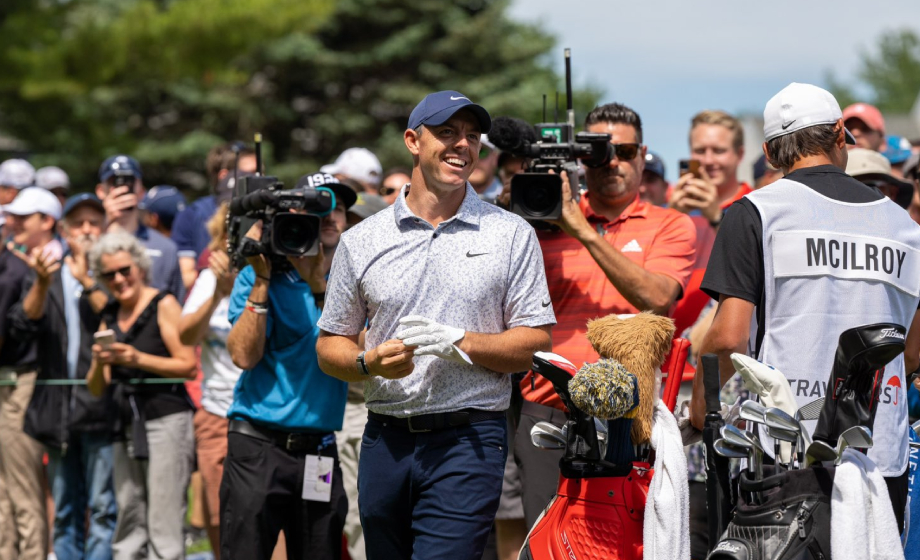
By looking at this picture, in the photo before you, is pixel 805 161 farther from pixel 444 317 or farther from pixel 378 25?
pixel 378 25

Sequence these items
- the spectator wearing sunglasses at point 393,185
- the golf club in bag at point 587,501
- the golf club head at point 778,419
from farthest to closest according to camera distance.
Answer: the spectator wearing sunglasses at point 393,185, the golf club in bag at point 587,501, the golf club head at point 778,419

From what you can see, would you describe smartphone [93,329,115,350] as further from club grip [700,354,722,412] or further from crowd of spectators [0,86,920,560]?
club grip [700,354,722,412]

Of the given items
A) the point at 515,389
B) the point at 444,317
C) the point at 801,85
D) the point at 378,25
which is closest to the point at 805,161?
the point at 801,85

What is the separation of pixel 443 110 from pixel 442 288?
0.67 meters

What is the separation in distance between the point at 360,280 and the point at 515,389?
167 cm

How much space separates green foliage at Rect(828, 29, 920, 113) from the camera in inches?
3248

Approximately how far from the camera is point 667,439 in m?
4.13

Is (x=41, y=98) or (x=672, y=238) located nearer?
(x=672, y=238)

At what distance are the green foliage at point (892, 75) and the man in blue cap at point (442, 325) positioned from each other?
8156cm

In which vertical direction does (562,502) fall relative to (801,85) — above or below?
below

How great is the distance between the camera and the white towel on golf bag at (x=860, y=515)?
3398 millimetres

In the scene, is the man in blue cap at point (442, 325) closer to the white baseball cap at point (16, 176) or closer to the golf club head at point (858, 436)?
the golf club head at point (858, 436)

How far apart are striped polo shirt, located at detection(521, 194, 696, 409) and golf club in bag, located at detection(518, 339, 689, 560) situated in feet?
3.21

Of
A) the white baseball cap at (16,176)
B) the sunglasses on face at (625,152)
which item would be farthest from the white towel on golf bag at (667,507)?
the white baseball cap at (16,176)
